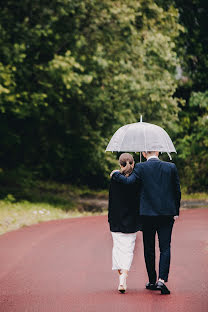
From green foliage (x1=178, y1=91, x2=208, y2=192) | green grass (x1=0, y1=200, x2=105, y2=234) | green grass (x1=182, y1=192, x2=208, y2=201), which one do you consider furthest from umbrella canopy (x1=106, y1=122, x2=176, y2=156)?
green grass (x1=182, y1=192, x2=208, y2=201)

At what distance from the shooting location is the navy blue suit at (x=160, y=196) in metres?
6.96

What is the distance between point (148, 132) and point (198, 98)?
18.4 metres

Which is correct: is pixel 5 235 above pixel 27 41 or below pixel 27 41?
below

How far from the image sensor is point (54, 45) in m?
20.2

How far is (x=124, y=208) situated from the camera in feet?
23.6

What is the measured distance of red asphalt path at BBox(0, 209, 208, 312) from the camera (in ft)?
21.6

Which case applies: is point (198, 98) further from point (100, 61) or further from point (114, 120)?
point (100, 61)

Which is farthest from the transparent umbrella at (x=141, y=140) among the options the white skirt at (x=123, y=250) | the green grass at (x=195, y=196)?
the green grass at (x=195, y=196)

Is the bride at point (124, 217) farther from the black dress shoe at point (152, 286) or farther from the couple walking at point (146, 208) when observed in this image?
the black dress shoe at point (152, 286)

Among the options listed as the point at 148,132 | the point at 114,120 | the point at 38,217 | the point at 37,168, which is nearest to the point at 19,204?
the point at 38,217

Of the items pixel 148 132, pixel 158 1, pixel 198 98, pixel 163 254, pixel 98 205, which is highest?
pixel 158 1

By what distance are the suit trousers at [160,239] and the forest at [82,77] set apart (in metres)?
10.9

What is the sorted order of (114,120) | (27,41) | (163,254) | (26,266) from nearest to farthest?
(163,254) → (26,266) → (27,41) → (114,120)

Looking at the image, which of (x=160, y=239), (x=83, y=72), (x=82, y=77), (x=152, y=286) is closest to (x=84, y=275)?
(x=152, y=286)
